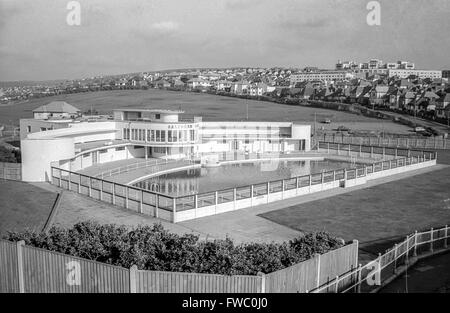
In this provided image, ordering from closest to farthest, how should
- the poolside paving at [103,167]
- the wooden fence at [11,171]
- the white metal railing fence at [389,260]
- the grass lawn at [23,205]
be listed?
the white metal railing fence at [389,260] < the grass lawn at [23,205] < the wooden fence at [11,171] < the poolside paving at [103,167]

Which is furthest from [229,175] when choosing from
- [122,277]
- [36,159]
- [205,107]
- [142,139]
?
[205,107]

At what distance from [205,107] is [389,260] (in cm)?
11099

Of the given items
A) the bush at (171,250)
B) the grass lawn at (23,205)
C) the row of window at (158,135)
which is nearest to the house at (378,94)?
the row of window at (158,135)

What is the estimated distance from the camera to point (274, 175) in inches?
1313

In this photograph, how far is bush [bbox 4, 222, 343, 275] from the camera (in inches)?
405

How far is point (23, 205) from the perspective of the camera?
2123 centimetres

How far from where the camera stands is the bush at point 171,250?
1028 centimetres

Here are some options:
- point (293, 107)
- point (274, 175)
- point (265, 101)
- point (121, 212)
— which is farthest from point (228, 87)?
point (121, 212)

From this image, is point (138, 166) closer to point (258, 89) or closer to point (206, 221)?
point (206, 221)

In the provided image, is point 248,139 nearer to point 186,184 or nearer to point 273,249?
point 186,184

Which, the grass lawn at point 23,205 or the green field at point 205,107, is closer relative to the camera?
the grass lawn at point 23,205

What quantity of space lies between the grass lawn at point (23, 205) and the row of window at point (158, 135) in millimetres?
12340

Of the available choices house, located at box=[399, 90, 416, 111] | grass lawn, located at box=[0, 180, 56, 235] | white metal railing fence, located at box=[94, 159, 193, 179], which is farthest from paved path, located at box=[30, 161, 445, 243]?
house, located at box=[399, 90, 416, 111]

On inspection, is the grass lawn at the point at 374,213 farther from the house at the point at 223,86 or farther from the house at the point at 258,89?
the house at the point at 223,86
